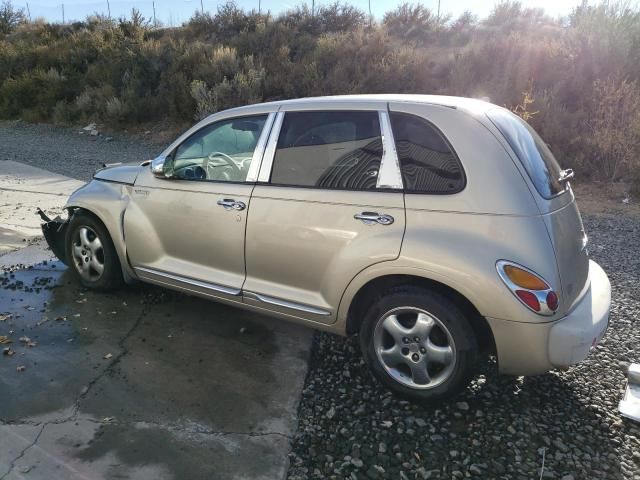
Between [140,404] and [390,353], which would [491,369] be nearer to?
[390,353]

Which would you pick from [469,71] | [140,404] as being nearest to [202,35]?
[469,71]

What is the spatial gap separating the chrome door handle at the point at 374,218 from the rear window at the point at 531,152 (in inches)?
32.0

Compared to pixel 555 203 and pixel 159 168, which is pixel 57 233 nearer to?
pixel 159 168

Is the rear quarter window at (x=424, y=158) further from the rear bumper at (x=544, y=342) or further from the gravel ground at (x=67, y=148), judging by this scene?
the gravel ground at (x=67, y=148)

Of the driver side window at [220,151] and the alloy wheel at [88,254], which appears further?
the alloy wheel at [88,254]

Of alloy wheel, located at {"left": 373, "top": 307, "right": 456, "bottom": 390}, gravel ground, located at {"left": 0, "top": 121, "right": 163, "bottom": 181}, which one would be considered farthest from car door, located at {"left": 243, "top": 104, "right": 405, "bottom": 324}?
gravel ground, located at {"left": 0, "top": 121, "right": 163, "bottom": 181}

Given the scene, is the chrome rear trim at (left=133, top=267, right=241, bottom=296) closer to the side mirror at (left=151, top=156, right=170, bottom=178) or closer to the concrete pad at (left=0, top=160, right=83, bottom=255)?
the side mirror at (left=151, top=156, right=170, bottom=178)

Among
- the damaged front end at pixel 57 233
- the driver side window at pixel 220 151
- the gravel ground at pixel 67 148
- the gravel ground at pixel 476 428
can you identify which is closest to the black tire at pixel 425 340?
the gravel ground at pixel 476 428

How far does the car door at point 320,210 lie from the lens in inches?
124

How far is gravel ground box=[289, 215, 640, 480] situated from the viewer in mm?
2691

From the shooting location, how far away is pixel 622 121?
966 cm

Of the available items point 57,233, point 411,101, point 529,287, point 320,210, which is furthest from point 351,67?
point 529,287

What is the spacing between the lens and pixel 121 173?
14.8ft

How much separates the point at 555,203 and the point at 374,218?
1055mm
